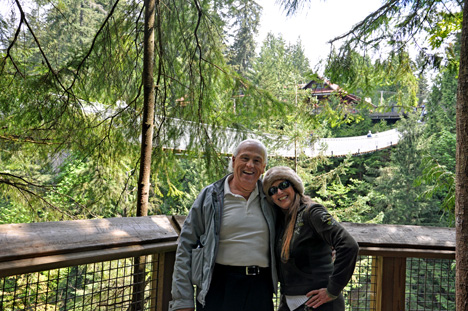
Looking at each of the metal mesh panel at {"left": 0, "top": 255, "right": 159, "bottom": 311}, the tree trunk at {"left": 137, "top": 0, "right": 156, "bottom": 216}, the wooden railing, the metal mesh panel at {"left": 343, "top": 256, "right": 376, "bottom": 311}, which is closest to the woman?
the metal mesh panel at {"left": 343, "top": 256, "right": 376, "bottom": 311}

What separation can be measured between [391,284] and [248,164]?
0.89 meters

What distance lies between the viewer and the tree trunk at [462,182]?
5.89ft

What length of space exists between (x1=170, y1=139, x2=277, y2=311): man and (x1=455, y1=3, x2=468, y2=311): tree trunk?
34.8 inches

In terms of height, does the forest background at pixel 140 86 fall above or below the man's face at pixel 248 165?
above

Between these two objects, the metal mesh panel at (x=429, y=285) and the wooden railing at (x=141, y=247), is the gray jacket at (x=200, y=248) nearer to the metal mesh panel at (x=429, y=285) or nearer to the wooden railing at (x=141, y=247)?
the wooden railing at (x=141, y=247)

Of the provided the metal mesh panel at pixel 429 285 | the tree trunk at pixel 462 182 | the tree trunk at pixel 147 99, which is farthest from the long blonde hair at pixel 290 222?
the tree trunk at pixel 147 99

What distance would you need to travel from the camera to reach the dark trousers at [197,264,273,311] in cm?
154

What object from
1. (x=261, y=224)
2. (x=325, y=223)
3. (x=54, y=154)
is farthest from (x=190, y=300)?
(x=54, y=154)

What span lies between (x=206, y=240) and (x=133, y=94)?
3503 mm

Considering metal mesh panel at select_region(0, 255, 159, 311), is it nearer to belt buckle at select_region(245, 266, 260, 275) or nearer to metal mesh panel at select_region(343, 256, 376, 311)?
belt buckle at select_region(245, 266, 260, 275)

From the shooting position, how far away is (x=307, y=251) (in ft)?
4.85

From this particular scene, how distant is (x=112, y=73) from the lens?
159 inches

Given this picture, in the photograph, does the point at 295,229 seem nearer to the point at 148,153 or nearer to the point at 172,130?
the point at 148,153

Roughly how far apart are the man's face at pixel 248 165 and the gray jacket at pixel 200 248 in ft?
0.27
